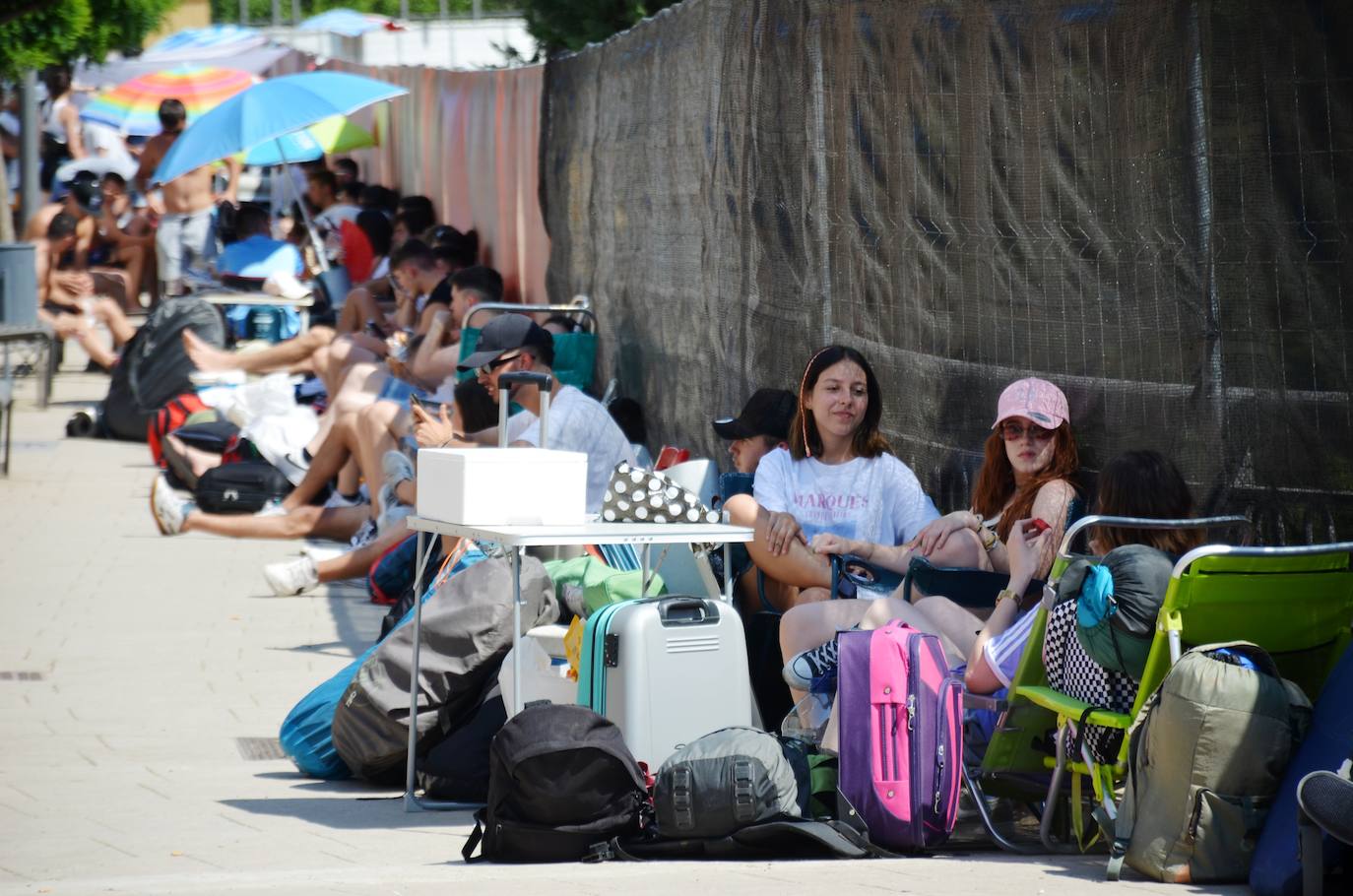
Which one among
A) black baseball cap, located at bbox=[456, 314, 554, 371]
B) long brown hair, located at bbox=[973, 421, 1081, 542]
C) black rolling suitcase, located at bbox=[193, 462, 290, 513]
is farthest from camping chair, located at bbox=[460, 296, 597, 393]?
long brown hair, located at bbox=[973, 421, 1081, 542]

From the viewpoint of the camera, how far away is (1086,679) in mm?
4812

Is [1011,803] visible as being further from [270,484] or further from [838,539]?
[270,484]

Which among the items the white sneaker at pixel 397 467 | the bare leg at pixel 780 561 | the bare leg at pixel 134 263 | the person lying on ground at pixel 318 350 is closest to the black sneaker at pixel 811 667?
the bare leg at pixel 780 561

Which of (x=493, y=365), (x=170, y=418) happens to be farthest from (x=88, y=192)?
(x=493, y=365)

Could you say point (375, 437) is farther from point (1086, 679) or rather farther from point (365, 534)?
point (1086, 679)

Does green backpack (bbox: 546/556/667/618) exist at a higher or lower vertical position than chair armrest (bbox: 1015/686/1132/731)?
higher

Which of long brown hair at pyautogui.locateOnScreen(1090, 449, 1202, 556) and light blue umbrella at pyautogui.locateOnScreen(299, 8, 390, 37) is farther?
light blue umbrella at pyautogui.locateOnScreen(299, 8, 390, 37)

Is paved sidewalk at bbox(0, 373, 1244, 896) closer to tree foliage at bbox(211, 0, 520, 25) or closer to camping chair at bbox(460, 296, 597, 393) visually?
camping chair at bbox(460, 296, 597, 393)

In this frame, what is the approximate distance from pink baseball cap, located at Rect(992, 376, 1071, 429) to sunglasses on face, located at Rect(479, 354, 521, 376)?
2692 millimetres

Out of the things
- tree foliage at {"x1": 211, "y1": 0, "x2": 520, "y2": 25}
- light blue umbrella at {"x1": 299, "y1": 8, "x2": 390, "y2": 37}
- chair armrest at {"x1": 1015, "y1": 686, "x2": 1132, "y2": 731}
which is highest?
tree foliage at {"x1": 211, "y1": 0, "x2": 520, "y2": 25}

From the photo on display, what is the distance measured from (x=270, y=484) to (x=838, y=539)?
19.2 ft

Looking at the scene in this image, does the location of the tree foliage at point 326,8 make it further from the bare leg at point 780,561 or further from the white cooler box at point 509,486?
the white cooler box at point 509,486

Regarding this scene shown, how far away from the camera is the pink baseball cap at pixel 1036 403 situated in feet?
18.9

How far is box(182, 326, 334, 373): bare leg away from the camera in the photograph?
530 inches
